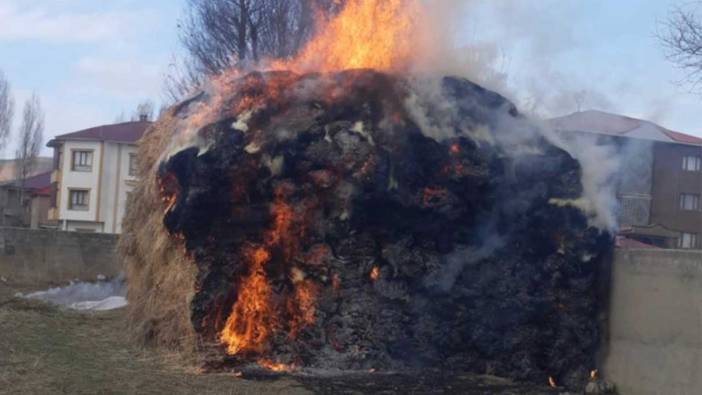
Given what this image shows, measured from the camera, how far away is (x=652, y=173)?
3259 centimetres

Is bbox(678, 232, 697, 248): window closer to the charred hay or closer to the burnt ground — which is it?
the charred hay

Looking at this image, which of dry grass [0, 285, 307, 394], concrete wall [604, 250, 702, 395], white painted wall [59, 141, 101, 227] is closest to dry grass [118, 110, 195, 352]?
dry grass [0, 285, 307, 394]

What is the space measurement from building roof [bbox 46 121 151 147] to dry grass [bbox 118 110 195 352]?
3867cm

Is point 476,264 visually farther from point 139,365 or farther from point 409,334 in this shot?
point 139,365

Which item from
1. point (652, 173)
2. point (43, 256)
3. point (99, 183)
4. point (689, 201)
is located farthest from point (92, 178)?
point (689, 201)

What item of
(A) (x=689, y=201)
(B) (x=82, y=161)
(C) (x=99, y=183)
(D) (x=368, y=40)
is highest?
(D) (x=368, y=40)

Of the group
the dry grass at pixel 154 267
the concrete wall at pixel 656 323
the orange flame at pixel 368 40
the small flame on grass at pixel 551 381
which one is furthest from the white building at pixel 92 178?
the concrete wall at pixel 656 323

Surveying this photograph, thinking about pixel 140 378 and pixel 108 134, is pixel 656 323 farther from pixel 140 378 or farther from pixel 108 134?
pixel 108 134

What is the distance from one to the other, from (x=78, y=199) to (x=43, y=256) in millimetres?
31776

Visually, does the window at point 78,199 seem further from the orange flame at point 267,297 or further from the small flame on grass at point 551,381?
the small flame on grass at point 551,381

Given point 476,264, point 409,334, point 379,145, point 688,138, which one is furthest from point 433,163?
point 688,138

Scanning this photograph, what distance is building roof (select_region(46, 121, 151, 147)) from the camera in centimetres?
5166

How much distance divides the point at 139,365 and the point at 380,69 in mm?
5167

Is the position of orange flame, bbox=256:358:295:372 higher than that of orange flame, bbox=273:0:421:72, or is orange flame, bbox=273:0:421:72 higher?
orange flame, bbox=273:0:421:72
